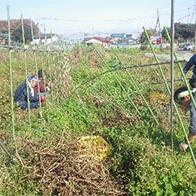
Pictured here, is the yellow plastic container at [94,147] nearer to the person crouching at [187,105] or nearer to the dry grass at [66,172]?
the dry grass at [66,172]

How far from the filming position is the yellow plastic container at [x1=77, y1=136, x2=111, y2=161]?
3.60m

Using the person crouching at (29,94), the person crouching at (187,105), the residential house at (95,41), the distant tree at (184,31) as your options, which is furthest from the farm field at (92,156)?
the distant tree at (184,31)

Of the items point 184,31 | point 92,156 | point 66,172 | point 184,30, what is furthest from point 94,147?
point 184,31

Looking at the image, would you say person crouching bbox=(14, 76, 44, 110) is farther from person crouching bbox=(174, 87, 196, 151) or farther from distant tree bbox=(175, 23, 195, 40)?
distant tree bbox=(175, 23, 195, 40)

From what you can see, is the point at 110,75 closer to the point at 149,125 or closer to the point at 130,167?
the point at 149,125

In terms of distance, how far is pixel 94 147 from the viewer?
12.4 ft

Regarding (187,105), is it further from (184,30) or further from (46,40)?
(184,30)

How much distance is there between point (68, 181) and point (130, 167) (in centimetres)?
75

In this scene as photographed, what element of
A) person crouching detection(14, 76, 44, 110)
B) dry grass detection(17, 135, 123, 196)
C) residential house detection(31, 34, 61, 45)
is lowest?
dry grass detection(17, 135, 123, 196)

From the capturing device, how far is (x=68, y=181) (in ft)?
10.8

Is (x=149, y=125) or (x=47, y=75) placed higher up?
(x=47, y=75)

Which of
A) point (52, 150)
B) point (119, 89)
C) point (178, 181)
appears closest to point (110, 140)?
point (52, 150)

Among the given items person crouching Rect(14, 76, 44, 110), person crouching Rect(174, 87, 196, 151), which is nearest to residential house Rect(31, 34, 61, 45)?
person crouching Rect(14, 76, 44, 110)

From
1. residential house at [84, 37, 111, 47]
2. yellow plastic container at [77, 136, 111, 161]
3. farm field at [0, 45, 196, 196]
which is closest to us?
farm field at [0, 45, 196, 196]
